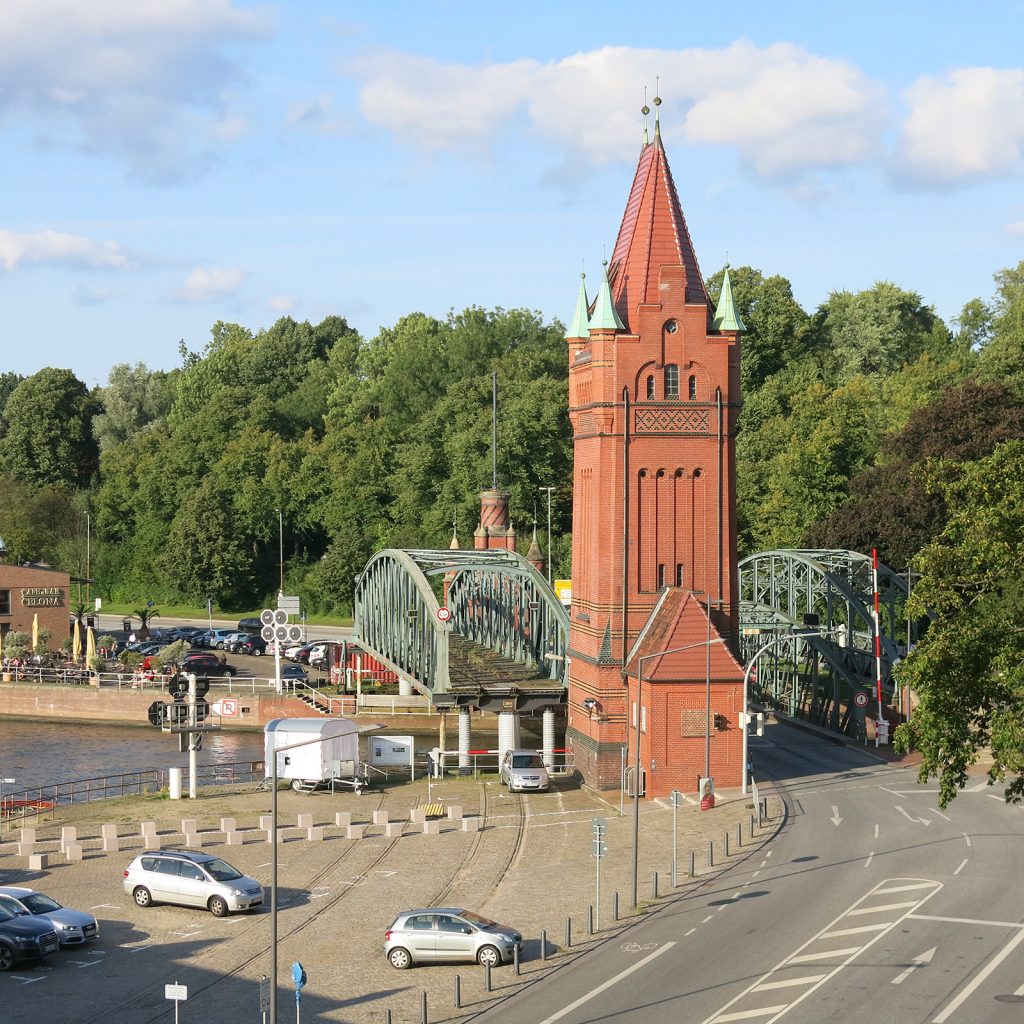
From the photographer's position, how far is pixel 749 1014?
102 feet

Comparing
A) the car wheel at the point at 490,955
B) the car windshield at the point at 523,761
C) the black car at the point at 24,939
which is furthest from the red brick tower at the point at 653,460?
the black car at the point at 24,939

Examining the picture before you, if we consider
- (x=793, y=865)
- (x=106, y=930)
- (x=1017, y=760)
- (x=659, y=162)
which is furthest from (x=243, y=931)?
(x=659, y=162)

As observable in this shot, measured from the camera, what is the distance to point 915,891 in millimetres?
41125

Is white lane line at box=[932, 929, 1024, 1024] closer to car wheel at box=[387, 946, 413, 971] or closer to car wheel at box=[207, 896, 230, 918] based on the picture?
car wheel at box=[387, 946, 413, 971]

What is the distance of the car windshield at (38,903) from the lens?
124ft

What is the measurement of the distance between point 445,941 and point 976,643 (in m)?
13.4

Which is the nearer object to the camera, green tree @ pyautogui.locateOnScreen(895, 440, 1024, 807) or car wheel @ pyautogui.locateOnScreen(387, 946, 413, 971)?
green tree @ pyautogui.locateOnScreen(895, 440, 1024, 807)

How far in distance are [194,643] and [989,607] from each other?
8199 centimetres

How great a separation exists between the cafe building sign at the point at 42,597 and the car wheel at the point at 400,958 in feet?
228

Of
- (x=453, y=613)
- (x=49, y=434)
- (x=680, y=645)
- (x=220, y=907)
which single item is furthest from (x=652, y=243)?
(x=49, y=434)

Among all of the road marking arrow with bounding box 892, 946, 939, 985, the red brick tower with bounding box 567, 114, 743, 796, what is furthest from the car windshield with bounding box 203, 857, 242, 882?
the red brick tower with bounding box 567, 114, 743, 796

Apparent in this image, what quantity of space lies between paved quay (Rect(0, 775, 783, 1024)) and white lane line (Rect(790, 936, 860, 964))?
4658 millimetres

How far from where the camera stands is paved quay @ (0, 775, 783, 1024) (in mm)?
33719

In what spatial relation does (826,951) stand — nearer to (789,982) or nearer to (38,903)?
(789,982)
